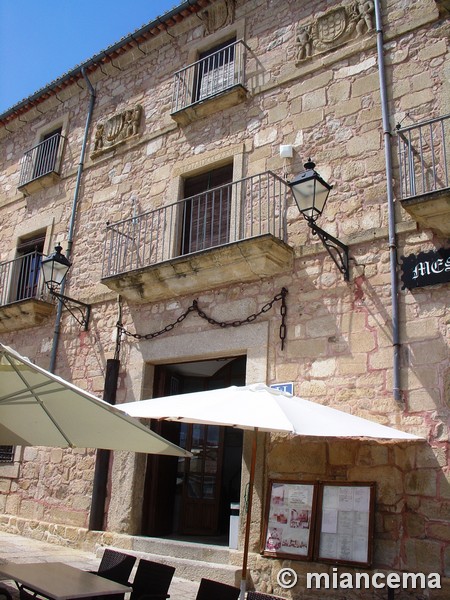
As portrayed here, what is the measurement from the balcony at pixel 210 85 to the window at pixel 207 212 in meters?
0.87

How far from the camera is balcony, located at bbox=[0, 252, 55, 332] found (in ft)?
29.5

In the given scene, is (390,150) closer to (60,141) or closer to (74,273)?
(74,273)

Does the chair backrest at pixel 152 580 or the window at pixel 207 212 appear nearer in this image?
the chair backrest at pixel 152 580

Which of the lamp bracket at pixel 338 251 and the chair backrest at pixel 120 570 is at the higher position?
the lamp bracket at pixel 338 251

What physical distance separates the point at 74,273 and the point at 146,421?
116 inches

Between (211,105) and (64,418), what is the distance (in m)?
5.00

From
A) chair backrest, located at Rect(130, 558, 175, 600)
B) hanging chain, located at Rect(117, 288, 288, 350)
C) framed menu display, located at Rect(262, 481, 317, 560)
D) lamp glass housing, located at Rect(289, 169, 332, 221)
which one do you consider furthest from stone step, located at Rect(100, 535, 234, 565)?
lamp glass housing, located at Rect(289, 169, 332, 221)

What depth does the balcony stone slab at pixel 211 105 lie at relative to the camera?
757 centimetres

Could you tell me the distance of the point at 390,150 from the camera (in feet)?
19.7

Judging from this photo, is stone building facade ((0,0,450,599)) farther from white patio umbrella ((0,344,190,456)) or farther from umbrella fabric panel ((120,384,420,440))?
white patio umbrella ((0,344,190,456))

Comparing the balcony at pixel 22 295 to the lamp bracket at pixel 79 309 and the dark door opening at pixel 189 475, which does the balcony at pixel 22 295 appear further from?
the dark door opening at pixel 189 475

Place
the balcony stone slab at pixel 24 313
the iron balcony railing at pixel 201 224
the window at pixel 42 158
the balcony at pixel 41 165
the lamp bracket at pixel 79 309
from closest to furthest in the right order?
the iron balcony railing at pixel 201 224 → the lamp bracket at pixel 79 309 → the balcony stone slab at pixel 24 313 → the balcony at pixel 41 165 → the window at pixel 42 158

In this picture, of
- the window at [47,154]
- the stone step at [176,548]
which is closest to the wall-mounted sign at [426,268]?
the stone step at [176,548]

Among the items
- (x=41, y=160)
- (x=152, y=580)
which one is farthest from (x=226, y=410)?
(x=41, y=160)
